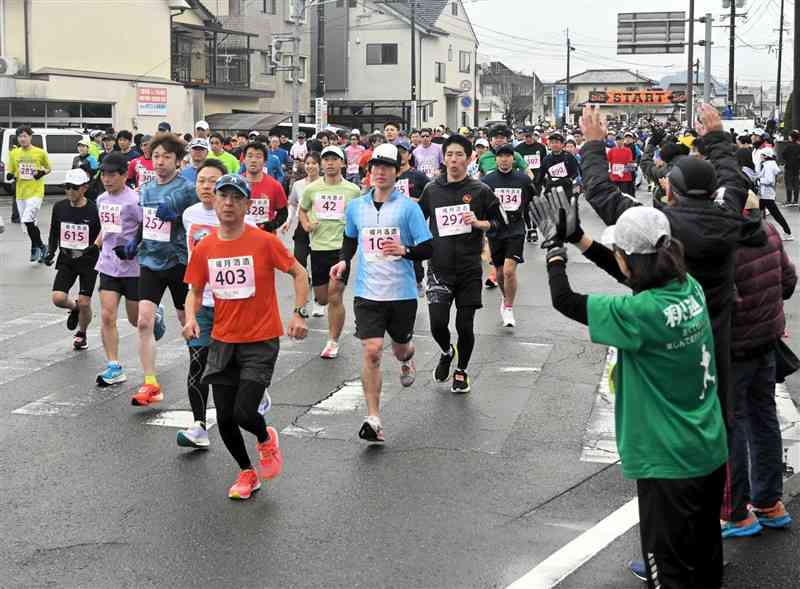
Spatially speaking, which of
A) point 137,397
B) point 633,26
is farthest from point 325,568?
point 633,26

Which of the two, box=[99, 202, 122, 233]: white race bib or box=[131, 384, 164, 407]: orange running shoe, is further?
box=[99, 202, 122, 233]: white race bib

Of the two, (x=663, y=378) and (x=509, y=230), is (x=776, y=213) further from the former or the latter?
(x=663, y=378)

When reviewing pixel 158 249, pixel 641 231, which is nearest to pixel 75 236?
pixel 158 249

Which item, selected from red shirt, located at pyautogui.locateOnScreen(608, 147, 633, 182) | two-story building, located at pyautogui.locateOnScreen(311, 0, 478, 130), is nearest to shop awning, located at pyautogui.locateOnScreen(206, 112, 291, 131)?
two-story building, located at pyautogui.locateOnScreen(311, 0, 478, 130)

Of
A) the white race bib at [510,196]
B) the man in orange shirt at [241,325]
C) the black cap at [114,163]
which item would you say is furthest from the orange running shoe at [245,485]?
the white race bib at [510,196]

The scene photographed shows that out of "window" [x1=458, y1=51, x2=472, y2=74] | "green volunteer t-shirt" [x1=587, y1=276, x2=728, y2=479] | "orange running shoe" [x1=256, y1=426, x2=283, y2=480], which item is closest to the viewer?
"green volunteer t-shirt" [x1=587, y1=276, x2=728, y2=479]

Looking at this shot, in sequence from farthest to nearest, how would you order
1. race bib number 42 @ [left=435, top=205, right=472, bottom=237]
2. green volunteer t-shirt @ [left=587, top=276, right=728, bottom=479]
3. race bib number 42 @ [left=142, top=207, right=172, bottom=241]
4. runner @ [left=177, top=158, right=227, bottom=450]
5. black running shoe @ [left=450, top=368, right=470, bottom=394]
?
race bib number 42 @ [left=435, top=205, right=472, bottom=237] → black running shoe @ [left=450, top=368, right=470, bottom=394] → race bib number 42 @ [left=142, top=207, right=172, bottom=241] → runner @ [left=177, top=158, right=227, bottom=450] → green volunteer t-shirt @ [left=587, top=276, right=728, bottom=479]

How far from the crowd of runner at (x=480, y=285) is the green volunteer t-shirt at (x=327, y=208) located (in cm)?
2

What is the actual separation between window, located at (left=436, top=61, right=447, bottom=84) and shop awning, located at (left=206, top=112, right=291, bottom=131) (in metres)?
22.8

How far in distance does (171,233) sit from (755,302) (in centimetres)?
454

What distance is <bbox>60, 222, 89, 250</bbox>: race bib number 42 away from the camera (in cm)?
1073

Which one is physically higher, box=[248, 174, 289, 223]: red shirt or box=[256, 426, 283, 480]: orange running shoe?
box=[248, 174, 289, 223]: red shirt

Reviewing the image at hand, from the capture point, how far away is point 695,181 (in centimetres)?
529

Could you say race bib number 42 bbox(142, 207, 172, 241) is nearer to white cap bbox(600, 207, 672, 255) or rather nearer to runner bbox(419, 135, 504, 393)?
Result: runner bbox(419, 135, 504, 393)
